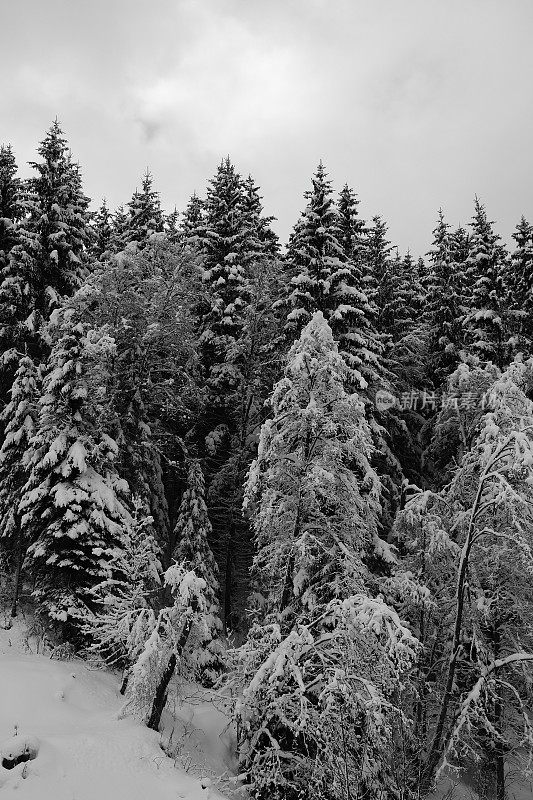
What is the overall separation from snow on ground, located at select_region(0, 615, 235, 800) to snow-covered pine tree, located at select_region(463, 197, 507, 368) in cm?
1707

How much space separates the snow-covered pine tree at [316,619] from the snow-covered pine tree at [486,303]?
11242 millimetres

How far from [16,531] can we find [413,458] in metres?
16.6

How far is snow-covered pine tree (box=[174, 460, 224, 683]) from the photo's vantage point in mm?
17562

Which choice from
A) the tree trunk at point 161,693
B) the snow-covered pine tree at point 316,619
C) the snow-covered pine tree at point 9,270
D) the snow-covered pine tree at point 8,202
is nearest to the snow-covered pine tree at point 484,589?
the snow-covered pine tree at point 316,619

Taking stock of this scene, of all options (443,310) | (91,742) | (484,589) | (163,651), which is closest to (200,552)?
(163,651)

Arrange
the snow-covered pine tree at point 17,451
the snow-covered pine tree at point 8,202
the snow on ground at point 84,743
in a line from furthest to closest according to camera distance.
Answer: the snow-covered pine tree at point 8,202 → the snow-covered pine tree at point 17,451 → the snow on ground at point 84,743

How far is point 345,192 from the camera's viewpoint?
76.5ft

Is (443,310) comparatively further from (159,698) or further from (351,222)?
(159,698)

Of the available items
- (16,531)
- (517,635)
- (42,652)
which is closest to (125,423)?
(16,531)

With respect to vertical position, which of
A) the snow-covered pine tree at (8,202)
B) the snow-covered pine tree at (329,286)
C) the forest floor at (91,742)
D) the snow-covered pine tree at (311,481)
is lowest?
the forest floor at (91,742)

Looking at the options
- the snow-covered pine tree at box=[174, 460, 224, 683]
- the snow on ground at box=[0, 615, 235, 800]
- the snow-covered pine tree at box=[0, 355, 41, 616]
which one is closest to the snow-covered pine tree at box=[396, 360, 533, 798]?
the snow on ground at box=[0, 615, 235, 800]

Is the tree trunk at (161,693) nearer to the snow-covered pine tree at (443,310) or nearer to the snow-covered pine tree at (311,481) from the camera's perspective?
the snow-covered pine tree at (311,481)

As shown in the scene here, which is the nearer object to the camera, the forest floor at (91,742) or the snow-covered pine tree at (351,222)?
the forest floor at (91,742)

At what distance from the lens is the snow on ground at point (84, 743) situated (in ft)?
25.5
